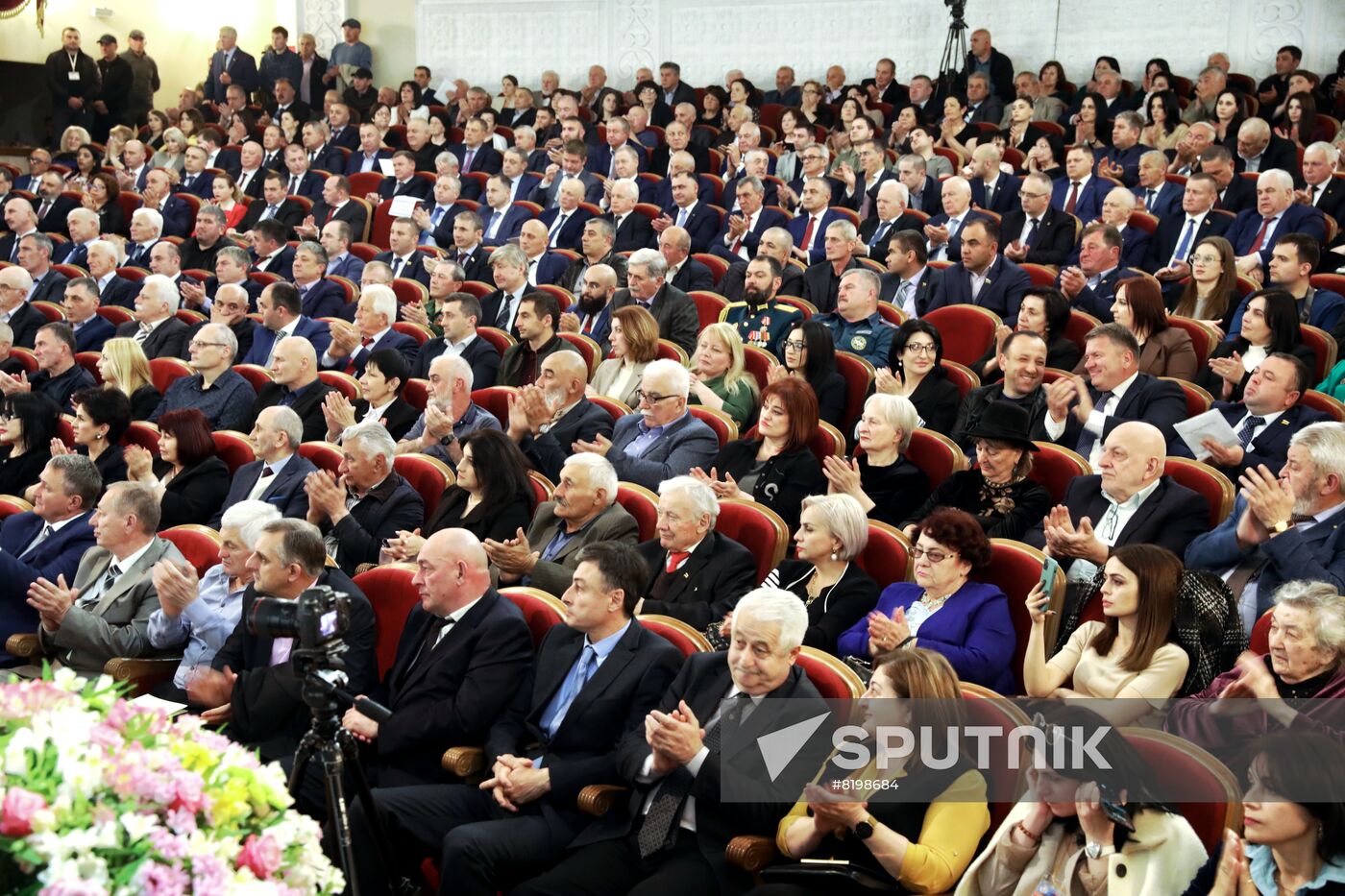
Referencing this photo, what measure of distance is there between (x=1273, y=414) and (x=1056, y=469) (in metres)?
0.64

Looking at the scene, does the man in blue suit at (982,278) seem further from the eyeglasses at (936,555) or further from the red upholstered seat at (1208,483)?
the eyeglasses at (936,555)

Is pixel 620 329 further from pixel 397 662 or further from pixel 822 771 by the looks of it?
pixel 822 771

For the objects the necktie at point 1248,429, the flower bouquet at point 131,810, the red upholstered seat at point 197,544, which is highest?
the flower bouquet at point 131,810

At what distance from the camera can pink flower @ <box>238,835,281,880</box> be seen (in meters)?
1.65

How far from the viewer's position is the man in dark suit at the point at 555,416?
15.3 ft

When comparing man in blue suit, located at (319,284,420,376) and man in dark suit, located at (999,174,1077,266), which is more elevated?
man in dark suit, located at (999,174,1077,266)

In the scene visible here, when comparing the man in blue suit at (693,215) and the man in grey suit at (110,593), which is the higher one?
the man in blue suit at (693,215)

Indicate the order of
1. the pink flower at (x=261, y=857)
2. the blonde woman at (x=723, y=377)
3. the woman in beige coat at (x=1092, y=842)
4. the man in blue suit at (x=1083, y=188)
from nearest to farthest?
the pink flower at (x=261, y=857) < the woman in beige coat at (x=1092, y=842) < the blonde woman at (x=723, y=377) < the man in blue suit at (x=1083, y=188)

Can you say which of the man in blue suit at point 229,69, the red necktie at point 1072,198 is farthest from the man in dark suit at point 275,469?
the man in blue suit at point 229,69

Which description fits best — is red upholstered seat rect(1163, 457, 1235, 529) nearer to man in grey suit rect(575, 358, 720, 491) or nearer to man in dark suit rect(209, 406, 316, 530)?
man in grey suit rect(575, 358, 720, 491)

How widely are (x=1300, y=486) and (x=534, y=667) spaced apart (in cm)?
184

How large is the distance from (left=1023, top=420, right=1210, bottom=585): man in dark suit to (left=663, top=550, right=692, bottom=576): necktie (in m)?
0.93

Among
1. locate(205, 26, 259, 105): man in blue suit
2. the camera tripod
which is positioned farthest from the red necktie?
locate(205, 26, 259, 105): man in blue suit

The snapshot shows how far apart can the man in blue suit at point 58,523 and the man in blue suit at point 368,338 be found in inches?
70.2
